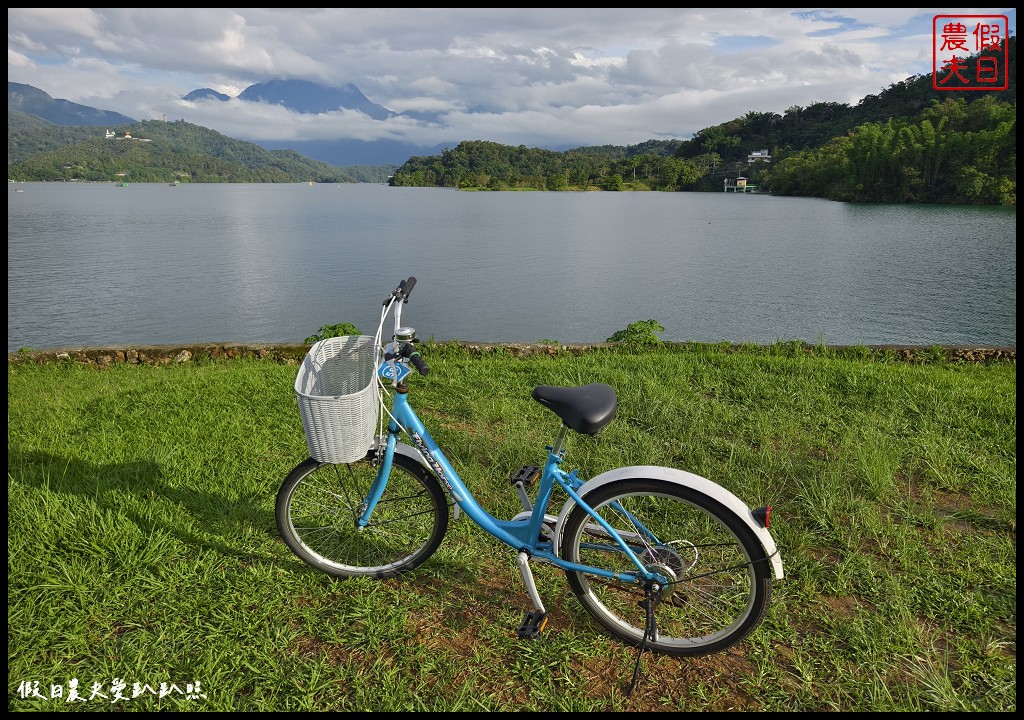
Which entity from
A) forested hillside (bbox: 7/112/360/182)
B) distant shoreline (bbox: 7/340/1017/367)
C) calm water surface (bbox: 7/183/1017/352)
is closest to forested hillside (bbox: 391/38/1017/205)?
calm water surface (bbox: 7/183/1017/352)

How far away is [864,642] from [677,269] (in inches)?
772

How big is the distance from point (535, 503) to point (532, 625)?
0.51 m

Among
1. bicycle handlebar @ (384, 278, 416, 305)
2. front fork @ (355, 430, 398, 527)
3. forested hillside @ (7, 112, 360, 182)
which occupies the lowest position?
front fork @ (355, 430, 398, 527)

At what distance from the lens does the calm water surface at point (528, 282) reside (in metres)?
12.9

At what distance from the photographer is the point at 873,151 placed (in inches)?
2090

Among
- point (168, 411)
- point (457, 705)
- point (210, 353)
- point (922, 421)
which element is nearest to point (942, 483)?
point (922, 421)

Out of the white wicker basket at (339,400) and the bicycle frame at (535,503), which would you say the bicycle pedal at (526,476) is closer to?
the bicycle frame at (535,503)

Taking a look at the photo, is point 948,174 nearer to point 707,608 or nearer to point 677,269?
point 677,269

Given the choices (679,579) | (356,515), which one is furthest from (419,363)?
(679,579)

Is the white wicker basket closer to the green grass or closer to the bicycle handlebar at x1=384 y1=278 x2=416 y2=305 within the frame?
the bicycle handlebar at x1=384 y1=278 x2=416 y2=305

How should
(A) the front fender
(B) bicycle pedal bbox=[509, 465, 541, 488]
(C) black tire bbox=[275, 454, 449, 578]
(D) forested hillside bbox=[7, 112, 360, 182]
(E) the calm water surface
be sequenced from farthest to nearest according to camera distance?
(D) forested hillside bbox=[7, 112, 360, 182] → (E) the calm water surface → (C) black tire bbox=[275, 454, 449, 578] → (B) bicycle pedal bbox=[509, 465, 541, 488] → (A) the front fender

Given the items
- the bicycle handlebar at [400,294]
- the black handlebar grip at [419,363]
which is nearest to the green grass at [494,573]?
the black handlebar grip at [419,363]

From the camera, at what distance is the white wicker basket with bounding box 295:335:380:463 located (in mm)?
2312

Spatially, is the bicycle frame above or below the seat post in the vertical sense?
below
